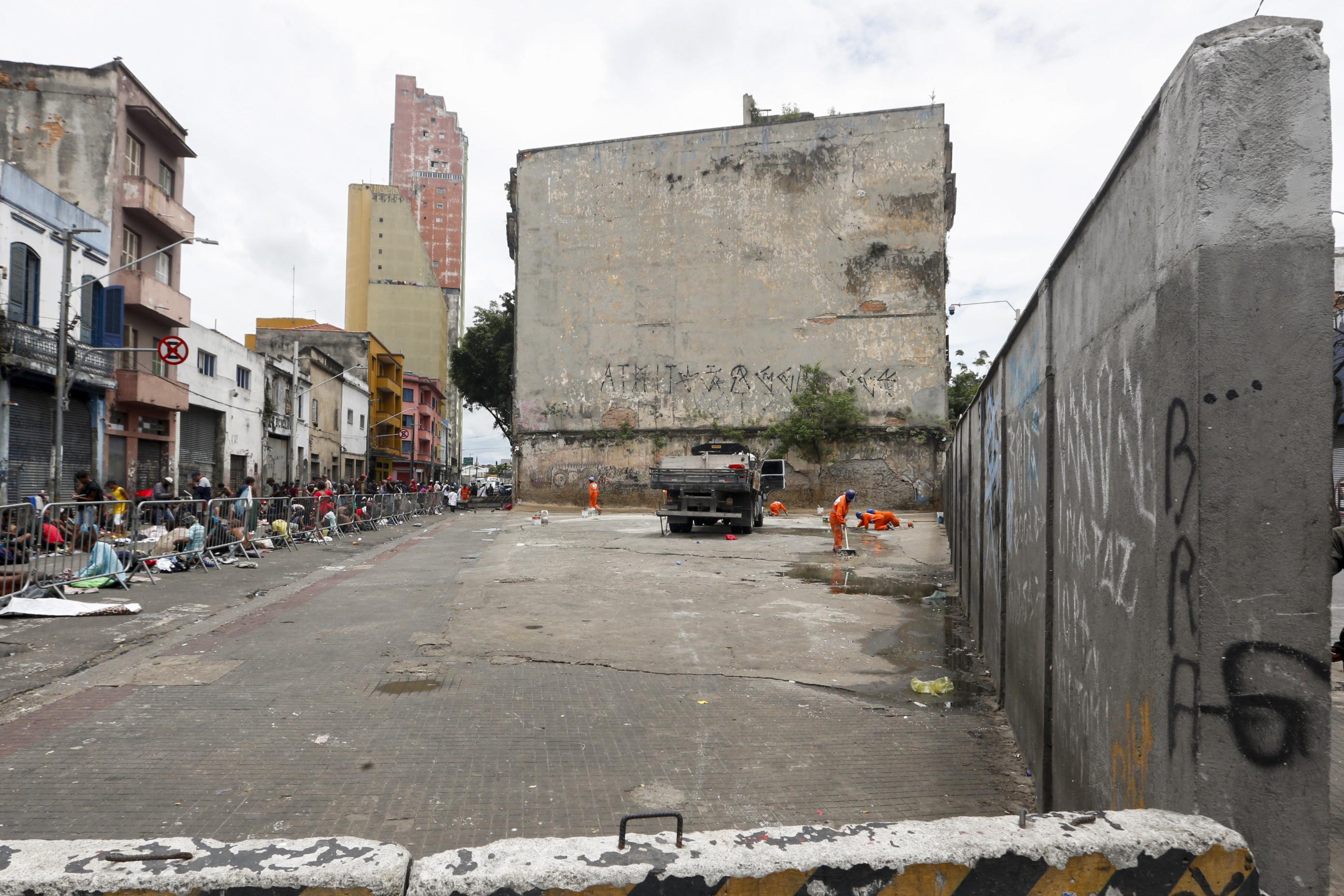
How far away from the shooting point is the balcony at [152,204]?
25.8 m

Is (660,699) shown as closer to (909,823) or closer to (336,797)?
(336,797)

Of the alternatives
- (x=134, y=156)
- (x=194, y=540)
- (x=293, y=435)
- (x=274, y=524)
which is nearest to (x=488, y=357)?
(x=293, y=435)

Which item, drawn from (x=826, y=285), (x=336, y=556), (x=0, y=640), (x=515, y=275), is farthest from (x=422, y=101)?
(x=0, y=640)

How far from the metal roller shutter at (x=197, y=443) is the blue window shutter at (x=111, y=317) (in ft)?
17.8

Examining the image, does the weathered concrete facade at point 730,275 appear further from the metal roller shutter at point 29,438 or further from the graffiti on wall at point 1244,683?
the graffiti on wall at point 1244,683

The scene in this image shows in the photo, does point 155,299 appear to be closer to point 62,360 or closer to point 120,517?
point 62,360

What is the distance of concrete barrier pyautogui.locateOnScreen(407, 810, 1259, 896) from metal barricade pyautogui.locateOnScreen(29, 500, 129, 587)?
33.0 feet

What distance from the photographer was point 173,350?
26312 mm

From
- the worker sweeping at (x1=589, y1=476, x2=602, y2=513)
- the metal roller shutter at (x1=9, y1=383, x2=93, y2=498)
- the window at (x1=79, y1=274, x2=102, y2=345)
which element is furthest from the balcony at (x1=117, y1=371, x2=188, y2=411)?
the worker sweeping at (x1=589, y1=476, x2=602, y2=513)

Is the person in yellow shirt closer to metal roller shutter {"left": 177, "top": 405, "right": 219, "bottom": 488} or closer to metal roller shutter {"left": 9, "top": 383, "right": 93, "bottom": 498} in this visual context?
metal roller shutter {"left": 9, "top": 383, "right": 93, "bottom": 498}

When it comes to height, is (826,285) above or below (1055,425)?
above

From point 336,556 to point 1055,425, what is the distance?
14.8 meters

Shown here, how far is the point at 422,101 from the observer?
107688mm

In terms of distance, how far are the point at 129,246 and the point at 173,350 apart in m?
3.66
